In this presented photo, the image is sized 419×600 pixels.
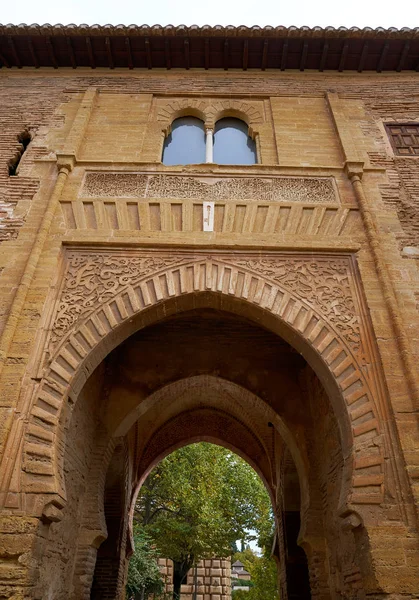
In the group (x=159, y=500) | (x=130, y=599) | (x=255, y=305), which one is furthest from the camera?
(x=159, y=500)

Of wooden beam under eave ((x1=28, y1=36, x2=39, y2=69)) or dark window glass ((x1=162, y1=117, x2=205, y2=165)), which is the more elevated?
wooden beam under eave ((x1=28, y1=36, x2=39, y2=69))

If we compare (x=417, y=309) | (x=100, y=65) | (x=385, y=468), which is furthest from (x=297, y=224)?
(x=100, y=65)

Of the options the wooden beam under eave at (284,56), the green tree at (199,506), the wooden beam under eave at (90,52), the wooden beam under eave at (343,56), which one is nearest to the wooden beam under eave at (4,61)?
the wooden beam under eave at (90,52)

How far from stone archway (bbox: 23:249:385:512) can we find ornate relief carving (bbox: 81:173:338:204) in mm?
975

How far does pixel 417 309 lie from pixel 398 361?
2.52 ft

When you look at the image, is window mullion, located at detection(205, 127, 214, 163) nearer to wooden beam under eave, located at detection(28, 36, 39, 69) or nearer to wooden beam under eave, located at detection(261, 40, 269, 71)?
wooden beam under eave, located at detection(261, 40, 269, 71)

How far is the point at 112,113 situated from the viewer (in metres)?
7.06

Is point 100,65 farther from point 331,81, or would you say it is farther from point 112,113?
point 331,81

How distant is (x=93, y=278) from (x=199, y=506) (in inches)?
474

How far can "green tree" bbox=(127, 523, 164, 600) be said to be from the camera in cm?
1330

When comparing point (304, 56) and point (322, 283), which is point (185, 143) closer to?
point (304, 56)

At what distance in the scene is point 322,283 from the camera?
515 cm

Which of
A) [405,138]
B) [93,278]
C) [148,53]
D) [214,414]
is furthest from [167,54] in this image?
[214,414]

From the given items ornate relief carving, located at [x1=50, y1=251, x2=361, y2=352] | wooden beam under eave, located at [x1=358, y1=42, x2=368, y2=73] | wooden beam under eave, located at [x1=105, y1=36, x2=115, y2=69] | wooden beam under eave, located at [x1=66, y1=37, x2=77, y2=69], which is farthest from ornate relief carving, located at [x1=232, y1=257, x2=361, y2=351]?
wooden beam under eave, located at [x1=66, y1=37, x2=77, y2=69]
